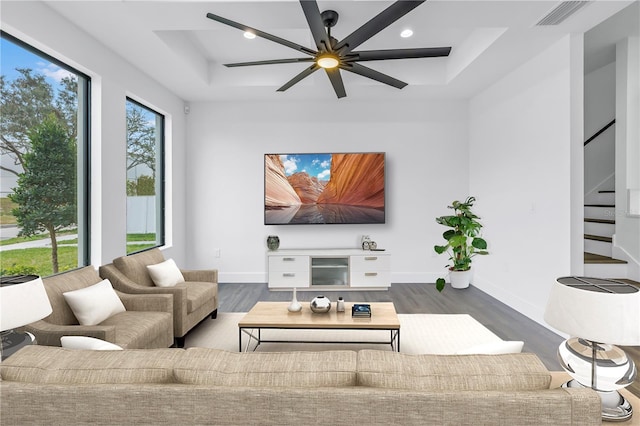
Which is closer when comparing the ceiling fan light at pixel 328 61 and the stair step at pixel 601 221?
the ceiling fan light at pixel 328 61

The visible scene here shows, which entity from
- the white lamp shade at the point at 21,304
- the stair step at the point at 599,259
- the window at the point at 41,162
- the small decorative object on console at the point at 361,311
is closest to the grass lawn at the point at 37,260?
the window at the point at 41,162

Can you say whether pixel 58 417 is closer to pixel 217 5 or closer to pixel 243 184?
pixel 217 5

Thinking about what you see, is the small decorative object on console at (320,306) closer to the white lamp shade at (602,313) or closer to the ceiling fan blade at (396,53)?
the white lamp shade at (602,313)

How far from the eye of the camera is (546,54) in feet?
11.9

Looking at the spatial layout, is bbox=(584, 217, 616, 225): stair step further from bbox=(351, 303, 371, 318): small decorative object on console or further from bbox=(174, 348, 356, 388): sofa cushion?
bbox=(174, 348, 356, 388): sofa cushion

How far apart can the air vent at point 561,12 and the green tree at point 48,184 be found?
433 centimetres

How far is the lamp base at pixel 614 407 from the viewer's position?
3.84 ft

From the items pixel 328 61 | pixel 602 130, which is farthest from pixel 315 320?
pixel 602 130

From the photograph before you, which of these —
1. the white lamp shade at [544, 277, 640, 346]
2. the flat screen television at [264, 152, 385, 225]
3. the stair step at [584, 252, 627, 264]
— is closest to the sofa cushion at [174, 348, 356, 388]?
the white lamp shade at [544, 277, 640, 346]

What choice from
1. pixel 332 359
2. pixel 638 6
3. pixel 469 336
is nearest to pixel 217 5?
→ pixel 332 359

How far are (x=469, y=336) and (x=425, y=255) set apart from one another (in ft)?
7.13

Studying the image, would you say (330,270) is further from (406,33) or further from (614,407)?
(614,407)

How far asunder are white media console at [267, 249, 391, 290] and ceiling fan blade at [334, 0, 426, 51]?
317 centimetres

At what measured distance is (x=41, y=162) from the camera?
2.92 meters
